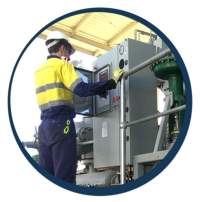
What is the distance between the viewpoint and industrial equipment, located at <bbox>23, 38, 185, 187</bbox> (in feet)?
7.51

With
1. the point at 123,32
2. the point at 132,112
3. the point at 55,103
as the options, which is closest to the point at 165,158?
the point at 132,112

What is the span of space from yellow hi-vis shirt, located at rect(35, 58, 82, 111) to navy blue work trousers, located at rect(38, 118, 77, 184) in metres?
0.14

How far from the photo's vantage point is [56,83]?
7.59ft

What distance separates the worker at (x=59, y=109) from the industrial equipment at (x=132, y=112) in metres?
0.28

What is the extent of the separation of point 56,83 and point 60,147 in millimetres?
480

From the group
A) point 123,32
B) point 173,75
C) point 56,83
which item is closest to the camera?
point 56,83

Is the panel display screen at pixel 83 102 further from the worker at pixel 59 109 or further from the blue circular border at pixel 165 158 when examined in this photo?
the blue circular border at pixel 165 158

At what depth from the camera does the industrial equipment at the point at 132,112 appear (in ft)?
7.51

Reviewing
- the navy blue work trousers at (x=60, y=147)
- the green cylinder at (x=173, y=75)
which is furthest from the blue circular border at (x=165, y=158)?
the green cylinder at (x=173, y=75)

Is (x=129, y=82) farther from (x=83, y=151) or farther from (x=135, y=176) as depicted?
(x=83, y=151)

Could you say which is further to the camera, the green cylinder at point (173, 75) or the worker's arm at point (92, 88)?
the green cylinder at point (173, 75)

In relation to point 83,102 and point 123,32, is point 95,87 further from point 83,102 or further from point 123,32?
point 123,32

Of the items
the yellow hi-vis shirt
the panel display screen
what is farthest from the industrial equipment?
the yellow hi-vis shirt

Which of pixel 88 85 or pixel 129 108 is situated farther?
pixel 129 108
